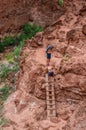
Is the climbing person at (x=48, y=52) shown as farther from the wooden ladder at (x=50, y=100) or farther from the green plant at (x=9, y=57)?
the green plant at (x=9, y=57)

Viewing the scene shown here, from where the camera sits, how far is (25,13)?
53.3 feet

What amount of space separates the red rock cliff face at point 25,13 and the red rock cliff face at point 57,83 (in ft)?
Answer: 17.7

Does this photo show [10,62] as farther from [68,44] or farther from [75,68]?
[75,68]

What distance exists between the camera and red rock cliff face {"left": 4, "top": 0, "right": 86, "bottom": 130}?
830 centimetres

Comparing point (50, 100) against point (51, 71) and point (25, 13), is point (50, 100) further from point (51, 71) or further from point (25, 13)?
point (25, 13)

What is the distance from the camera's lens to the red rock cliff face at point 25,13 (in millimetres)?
15626

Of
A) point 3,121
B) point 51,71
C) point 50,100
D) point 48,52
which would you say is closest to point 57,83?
point 51,71

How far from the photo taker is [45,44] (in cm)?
1036

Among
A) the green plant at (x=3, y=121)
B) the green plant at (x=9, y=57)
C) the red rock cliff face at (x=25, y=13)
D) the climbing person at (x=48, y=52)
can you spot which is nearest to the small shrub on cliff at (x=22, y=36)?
the red rock cliff face at (x=25, y=13)

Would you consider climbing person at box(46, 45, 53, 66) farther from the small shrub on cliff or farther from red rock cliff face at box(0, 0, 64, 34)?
red rock cliff face at box(0, 0, 64, 34)

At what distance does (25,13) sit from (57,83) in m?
8.21

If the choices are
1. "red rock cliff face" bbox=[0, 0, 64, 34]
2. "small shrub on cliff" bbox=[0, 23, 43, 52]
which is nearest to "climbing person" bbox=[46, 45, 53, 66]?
"small shrub on cliff" bbox=[0, 23, 43, 52]

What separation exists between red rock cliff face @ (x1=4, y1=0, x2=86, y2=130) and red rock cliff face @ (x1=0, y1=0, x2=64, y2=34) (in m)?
5.41

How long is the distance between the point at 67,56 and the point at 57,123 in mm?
1968
